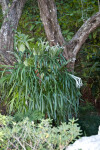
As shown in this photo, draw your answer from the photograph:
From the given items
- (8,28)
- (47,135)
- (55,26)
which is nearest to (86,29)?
(55,26)

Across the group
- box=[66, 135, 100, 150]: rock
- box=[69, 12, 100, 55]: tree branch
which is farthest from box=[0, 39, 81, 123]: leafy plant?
box=[66, 135, 100, 150]: rock

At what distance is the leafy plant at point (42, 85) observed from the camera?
301 centimetres

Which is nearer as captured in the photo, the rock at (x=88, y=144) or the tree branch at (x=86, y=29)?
the rock at (x=88, y=144)

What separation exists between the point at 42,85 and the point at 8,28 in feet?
4.46

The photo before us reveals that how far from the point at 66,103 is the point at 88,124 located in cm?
91

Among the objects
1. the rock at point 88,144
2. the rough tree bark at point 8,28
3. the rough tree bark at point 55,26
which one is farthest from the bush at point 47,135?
the rough tree bark at point 55,26

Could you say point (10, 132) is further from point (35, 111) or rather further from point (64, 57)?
point (64, 57)

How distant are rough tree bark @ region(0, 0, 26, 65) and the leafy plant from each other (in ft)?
0.99

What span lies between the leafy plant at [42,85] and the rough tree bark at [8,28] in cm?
30

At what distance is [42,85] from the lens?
3.05 metres

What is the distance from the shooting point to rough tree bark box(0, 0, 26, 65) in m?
3.50

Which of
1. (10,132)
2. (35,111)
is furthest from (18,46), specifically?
(10,132)

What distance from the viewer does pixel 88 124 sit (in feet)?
12.4

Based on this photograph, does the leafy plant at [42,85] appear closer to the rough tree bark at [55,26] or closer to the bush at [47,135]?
the rough tree bark at [55,26]
